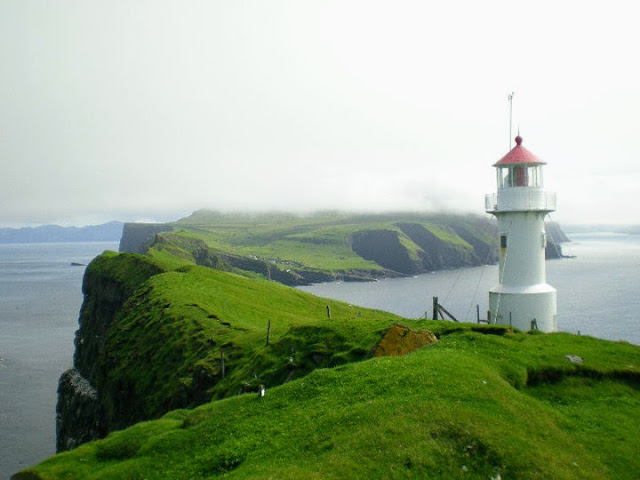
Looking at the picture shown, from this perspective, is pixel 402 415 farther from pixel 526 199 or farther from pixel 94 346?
pixel 94 346

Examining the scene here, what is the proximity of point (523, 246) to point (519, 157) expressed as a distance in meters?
5.64

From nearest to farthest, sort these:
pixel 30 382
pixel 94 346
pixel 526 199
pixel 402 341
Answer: pixel 402 341 < pixel 526 199 < pixel 94 346 < pixel 30 382

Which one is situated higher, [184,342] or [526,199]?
[526,199]

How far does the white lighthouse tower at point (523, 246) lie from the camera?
3559 cm

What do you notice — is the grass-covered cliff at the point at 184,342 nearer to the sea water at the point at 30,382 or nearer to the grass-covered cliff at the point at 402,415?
the grass-covered cliff at the point at 402,415

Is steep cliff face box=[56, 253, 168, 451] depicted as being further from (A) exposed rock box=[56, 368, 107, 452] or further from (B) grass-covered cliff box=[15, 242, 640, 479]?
(B) grass-covered cliff box=[15, 242, 640, 479]

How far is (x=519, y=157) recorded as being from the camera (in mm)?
35906

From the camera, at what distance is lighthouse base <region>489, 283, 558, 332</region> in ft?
117

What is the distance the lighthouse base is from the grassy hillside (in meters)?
7.01

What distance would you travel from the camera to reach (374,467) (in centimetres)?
1664

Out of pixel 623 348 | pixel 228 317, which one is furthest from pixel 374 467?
pixel 228 317

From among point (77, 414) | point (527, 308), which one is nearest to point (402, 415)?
point (527, 308)

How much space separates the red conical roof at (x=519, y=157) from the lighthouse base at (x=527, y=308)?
7.89 meters

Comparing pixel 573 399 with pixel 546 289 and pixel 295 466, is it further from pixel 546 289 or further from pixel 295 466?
pixel 546 289
